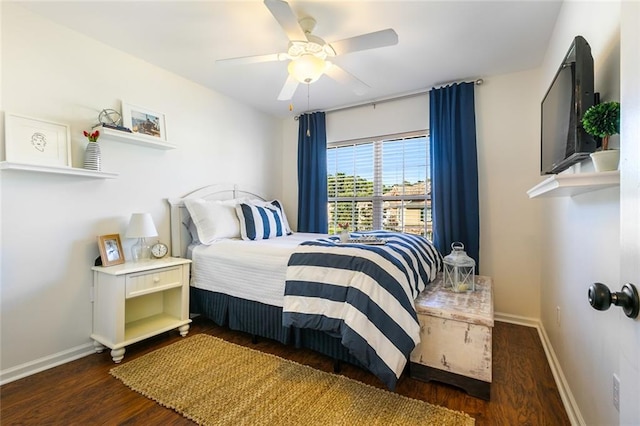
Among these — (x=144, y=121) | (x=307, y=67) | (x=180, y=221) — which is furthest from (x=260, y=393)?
(x=144, y=121)

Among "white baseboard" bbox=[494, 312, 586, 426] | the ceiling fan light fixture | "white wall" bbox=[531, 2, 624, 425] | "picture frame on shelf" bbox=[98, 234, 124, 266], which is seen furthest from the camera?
"picture frame on shelf" bbox=[98, 234, 124, 266]

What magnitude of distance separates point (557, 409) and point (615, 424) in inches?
27.1

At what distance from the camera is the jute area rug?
5.06 feet

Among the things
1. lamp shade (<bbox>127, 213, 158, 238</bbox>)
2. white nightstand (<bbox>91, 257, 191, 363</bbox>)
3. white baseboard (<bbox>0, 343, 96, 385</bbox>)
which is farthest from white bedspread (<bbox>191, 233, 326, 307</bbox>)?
white baseboard (<bbox>0, 343, 96, 385</bbox>)

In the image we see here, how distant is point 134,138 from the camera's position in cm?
246

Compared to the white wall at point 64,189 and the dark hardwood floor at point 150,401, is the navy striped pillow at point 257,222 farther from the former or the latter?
the dark hardwood floor at point 150,401

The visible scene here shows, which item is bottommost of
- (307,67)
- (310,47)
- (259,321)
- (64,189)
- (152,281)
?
(259,321)

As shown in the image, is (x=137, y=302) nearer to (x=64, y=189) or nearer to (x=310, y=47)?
(x=64, y=189)

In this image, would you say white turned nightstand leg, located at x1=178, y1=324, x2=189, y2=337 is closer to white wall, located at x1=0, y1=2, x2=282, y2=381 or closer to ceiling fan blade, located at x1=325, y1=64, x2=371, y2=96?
white wall, located at x1=0, y1=2, x2=282, y2=381

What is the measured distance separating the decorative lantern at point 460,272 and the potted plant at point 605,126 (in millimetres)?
1274

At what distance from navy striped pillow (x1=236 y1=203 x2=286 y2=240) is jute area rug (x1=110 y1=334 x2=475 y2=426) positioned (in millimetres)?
1120

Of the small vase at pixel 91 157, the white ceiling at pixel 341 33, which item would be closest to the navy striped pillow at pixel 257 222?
the small vase at pixel 91 157

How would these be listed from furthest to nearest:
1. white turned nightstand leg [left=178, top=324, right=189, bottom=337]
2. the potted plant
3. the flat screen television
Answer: white turned nightstand leg [left=178, top=324, right=189, bottom=337]
the flat screen television
the potted plant

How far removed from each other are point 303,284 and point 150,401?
3.55 ft
